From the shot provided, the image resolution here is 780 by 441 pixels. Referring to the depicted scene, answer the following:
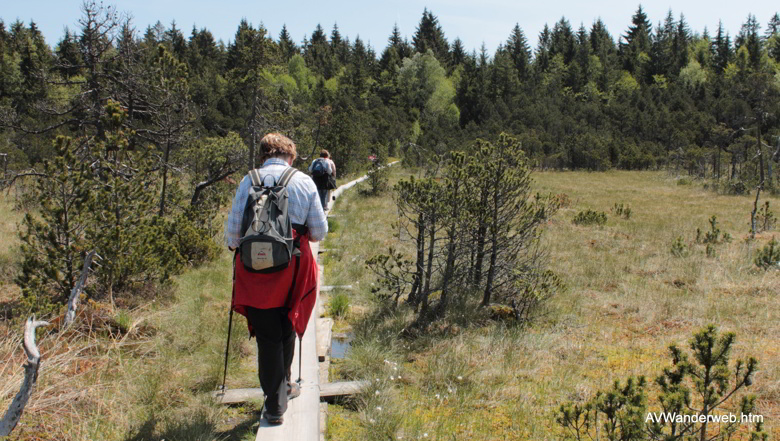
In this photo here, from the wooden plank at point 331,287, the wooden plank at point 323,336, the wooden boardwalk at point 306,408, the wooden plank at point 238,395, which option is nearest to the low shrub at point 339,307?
the wooden plank at point 323,336

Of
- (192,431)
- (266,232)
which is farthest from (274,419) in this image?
(266,232)

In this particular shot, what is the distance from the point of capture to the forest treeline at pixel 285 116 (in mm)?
5660

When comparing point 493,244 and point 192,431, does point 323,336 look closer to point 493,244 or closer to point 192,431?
point 192,431

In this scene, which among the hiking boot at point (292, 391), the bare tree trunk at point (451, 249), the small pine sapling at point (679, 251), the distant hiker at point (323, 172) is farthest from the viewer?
the small pine sapling at point (679, 251)

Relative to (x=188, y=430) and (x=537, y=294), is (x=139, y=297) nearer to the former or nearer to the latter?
(x=188, y=430)

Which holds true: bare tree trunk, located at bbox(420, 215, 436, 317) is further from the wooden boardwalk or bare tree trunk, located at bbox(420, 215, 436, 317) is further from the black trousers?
the black trousers

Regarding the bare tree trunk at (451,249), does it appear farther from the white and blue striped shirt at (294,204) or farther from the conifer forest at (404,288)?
the white and blue striped shirt at (294,204)

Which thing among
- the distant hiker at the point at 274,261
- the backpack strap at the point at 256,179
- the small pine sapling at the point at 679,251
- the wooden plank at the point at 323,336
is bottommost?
the wooden plank at the point at 323,336

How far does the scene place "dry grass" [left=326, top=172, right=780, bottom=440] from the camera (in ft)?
11.7

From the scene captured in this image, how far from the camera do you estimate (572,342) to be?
17.2 ft

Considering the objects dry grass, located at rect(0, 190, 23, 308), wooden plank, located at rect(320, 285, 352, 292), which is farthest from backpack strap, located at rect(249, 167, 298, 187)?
dry grass, located at rect(0, 190, 23, 308)

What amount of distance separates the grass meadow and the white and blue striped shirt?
1.17m

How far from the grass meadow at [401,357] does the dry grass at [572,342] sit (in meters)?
0.02

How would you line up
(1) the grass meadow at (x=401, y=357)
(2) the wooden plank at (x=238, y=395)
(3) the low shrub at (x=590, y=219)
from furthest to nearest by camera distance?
(3) the low shrub at (x=590, y=219), (2) the wooden plank at (x=238, y=395), (1) the grass meadow at (x=401, y=357)
